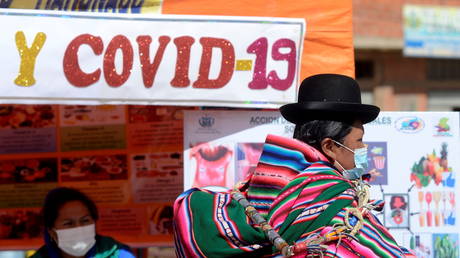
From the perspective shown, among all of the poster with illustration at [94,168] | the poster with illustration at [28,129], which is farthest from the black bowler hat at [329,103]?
the poster with illustration at [28,129]

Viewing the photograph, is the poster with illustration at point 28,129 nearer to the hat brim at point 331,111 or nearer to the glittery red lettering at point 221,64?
the glittery red lettering at point 221,64

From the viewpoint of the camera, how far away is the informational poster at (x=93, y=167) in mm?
5066

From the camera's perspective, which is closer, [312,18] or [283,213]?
[283,213]

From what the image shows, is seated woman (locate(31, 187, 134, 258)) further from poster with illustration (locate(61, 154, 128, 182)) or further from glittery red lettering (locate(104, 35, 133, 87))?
glittery red lettering (locate(104, 35, 133, 87))

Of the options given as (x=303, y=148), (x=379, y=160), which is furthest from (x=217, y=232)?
(x=379, y=160)

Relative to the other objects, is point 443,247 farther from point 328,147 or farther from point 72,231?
point 72,231

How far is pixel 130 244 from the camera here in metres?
5.03

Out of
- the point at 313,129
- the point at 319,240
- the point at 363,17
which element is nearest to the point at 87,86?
the point at 313,129

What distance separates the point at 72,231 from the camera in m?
4.45

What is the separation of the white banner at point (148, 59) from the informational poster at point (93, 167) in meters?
1.16

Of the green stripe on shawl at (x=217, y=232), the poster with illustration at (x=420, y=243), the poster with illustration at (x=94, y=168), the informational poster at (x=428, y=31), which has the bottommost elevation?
the poster with illustration at (x=420, y=243)

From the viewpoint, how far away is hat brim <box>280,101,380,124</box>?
2.81m

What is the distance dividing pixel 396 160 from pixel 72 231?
1854mm

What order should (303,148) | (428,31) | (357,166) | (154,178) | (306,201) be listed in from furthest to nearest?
1. (428,31)
2. (154,178)
3. (357,166)
4. (303,148)
5. (306,201)
